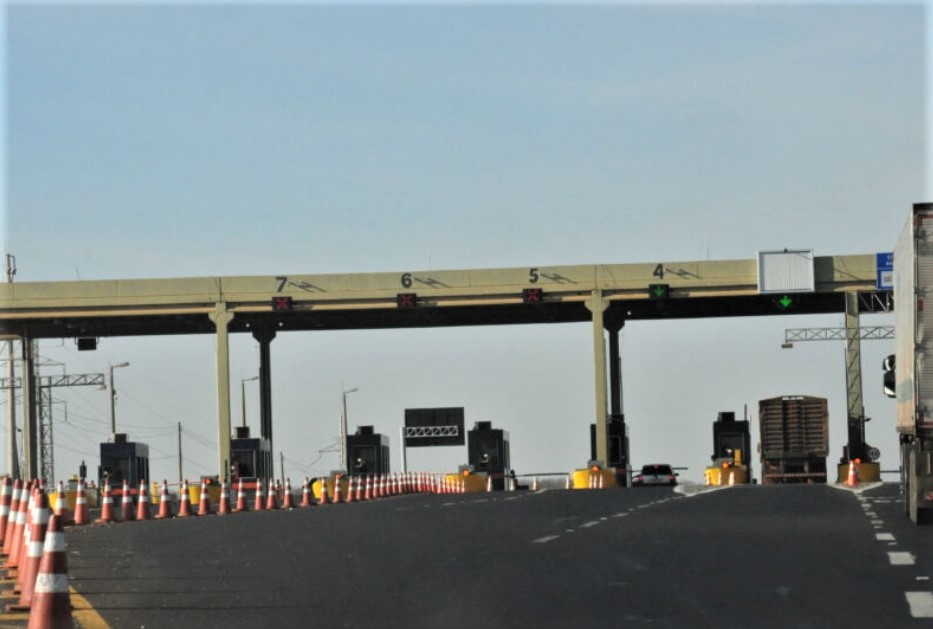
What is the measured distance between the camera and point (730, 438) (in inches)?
3066

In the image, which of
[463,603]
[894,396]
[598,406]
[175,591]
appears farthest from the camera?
[598,406]

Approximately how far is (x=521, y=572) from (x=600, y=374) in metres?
50.2

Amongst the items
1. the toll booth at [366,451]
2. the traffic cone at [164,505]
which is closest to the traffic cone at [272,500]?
the traffic cone at [164,505]

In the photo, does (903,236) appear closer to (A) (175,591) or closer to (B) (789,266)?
(A) (175,591)

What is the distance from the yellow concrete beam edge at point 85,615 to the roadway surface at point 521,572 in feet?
0.35

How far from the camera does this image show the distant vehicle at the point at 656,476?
7681cm

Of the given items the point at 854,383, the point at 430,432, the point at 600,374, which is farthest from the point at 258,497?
the point at 430,432

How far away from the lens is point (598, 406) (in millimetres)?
64812

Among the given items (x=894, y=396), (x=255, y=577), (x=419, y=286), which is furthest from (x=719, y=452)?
(x=255, y=577)

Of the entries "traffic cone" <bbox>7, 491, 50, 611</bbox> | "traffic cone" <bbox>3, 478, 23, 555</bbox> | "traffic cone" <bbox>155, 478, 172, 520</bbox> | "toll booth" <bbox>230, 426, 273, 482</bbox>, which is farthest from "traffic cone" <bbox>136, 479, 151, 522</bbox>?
"toll booth" <bbox>230, 426, 273, 482</bbox>

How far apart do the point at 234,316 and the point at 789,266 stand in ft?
64.2

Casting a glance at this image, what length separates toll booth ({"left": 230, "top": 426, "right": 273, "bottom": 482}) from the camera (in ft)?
221

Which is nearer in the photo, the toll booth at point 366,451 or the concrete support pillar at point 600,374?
the concrete support pillar at point 600,374

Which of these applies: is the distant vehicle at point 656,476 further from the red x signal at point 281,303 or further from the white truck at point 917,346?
the white truck at point 917,346
